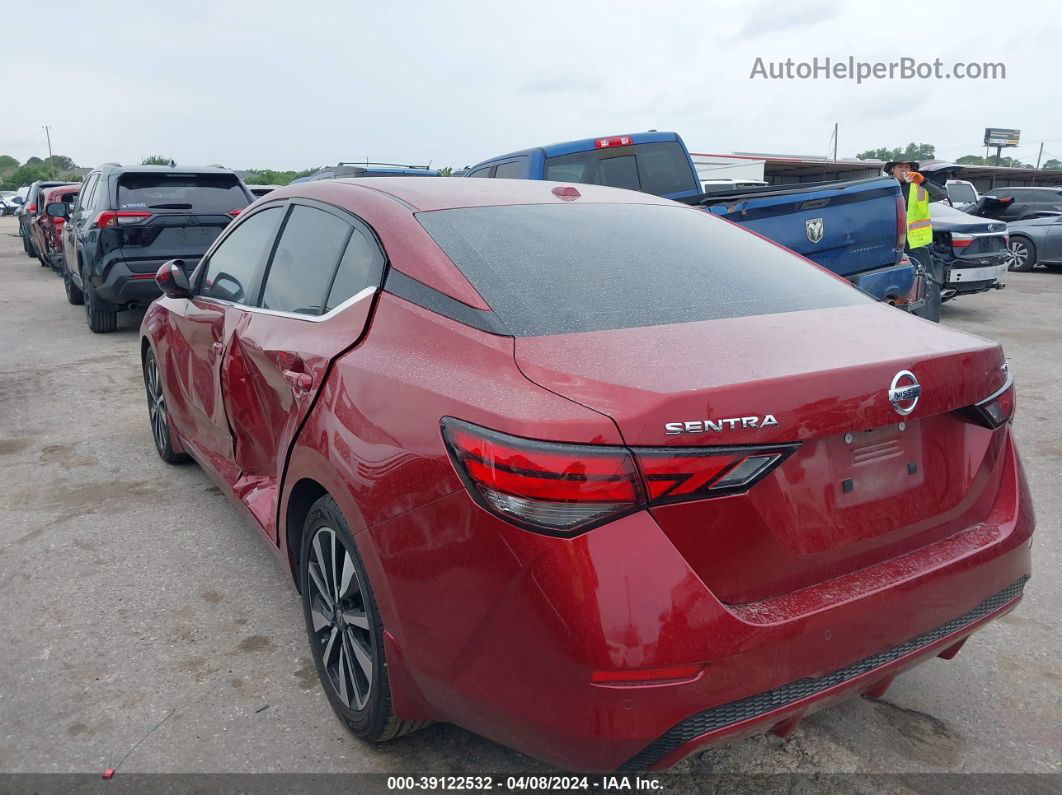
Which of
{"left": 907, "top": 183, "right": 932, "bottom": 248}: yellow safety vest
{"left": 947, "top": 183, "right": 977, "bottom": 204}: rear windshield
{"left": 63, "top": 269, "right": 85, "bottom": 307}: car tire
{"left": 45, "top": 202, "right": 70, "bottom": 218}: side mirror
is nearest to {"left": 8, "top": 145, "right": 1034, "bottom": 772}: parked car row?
{"left": 907, "top": 183, "right": 932, "bottom": 248}: yellow safety vest

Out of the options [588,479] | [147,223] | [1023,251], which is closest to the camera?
[588,479]

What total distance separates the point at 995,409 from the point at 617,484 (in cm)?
118

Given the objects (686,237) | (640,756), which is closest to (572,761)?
(640,756)

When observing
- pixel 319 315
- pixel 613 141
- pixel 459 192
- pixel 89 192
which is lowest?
pixel 319 315

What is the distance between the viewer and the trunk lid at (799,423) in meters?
1.87

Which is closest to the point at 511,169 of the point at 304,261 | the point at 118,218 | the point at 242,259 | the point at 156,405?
the point at 118,218

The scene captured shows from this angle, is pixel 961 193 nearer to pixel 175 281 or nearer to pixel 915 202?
pixel 915 202

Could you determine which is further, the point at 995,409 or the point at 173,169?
the point at 173,169

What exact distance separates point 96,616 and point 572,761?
228cm

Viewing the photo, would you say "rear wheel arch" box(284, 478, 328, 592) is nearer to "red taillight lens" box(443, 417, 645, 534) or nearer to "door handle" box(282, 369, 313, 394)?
"door handle" box(282, 369, 313, 394)

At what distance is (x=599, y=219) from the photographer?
297 cm

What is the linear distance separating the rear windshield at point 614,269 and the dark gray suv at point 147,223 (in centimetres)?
734

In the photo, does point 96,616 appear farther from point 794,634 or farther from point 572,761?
point 794,634

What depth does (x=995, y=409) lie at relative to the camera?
234 centimetres
